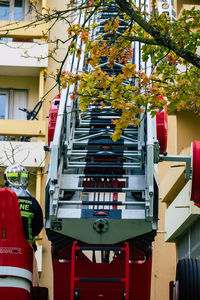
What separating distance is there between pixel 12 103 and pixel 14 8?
3.55 meters

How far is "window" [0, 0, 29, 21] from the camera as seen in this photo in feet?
85.3

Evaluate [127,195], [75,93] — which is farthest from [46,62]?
[127,195]

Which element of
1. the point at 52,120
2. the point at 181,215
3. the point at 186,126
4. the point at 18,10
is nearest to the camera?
the point at 52,120

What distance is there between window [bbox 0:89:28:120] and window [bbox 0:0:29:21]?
273 centimetres

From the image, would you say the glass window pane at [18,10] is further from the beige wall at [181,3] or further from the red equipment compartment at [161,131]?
the red equipment compartment at [161,131]

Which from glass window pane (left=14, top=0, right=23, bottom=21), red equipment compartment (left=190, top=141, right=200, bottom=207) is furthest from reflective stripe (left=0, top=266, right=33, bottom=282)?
glass window pane (left=14, top=0, right=23, bottom=21)

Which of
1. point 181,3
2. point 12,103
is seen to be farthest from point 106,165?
point 12,103

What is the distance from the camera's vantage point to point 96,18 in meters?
15.2

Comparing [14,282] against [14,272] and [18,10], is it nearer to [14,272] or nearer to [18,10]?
[14,272]

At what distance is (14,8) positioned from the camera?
2616 centimetres

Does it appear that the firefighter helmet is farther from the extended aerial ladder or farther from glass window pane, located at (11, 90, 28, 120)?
glass window pane, located at (11, 90, 28, 120)

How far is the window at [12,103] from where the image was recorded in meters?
25.1

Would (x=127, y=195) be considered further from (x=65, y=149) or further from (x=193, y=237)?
(x=193, y=237)

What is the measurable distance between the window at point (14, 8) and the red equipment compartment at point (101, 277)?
58.4 ft
